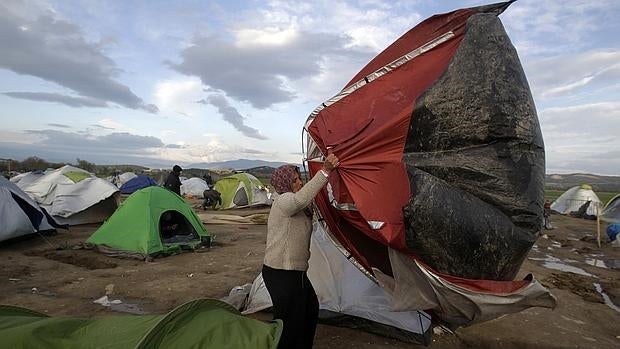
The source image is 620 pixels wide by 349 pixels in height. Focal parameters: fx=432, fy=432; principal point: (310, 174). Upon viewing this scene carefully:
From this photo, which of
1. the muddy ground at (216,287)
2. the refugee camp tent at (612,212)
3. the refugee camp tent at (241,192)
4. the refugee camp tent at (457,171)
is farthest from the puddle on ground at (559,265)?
the refugee camp tent at (241,192)

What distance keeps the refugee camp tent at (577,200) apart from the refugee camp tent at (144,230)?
2361 centimetres

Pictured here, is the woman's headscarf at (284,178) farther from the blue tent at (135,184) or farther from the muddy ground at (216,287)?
the blue tent at (135,184)

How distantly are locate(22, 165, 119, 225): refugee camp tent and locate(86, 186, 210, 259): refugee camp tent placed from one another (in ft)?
14.9

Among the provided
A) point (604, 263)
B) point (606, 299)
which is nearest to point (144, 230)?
point (606, 299)

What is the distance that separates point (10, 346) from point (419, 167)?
8.44 feet

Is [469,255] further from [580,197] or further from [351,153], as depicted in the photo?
[580,197]

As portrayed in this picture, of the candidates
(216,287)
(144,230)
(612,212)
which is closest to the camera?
(216,287)

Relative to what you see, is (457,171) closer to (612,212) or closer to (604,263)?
(604,263)

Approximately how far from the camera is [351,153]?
3115mm

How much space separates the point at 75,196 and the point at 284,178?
1224cm

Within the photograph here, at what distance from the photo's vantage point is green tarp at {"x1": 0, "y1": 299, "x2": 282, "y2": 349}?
233 cm

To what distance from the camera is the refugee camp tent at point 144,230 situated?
28.7ft

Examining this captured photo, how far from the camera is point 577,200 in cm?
2588

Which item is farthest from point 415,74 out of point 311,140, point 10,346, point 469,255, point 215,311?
point 10,346
